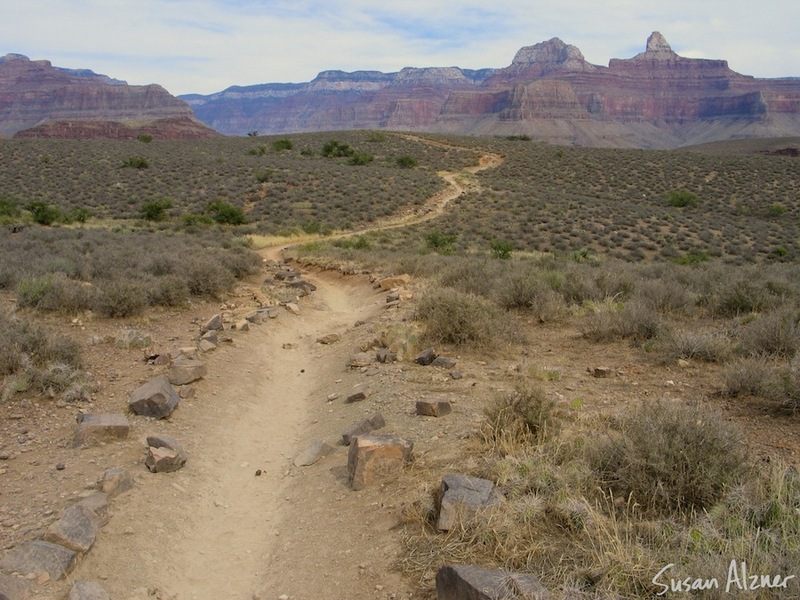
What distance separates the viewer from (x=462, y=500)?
3943 millimetres

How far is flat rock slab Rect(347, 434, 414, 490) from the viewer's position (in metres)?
4.99

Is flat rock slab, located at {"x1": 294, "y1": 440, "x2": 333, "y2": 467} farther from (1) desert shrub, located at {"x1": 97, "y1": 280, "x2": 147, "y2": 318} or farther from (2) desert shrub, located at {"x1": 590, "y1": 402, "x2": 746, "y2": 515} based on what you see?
(1) desert shrub, located at {"x1": 97, "y1": 280, "x2": 147, "y2": 318}

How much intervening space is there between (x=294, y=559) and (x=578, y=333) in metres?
6.49

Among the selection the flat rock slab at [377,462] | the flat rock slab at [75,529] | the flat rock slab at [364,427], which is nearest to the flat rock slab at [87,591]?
the flat rock slab at [75,529]

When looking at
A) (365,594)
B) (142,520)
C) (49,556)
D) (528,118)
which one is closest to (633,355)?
(365,594)

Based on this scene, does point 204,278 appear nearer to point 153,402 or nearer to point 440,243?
point 153,402

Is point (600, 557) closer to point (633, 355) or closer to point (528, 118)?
point (633, 355)

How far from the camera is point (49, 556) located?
12.7 ft

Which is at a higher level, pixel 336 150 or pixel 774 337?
pixel 336 150

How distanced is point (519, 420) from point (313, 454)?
211 centimetres

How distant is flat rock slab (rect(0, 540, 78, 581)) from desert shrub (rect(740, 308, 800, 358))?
23.5 ft

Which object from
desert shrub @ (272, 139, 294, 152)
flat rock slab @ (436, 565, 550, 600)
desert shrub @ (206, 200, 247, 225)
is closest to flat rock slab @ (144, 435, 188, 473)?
flat rock slab @ (436, 565, 550, 600)

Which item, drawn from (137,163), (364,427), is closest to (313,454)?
(364,427)

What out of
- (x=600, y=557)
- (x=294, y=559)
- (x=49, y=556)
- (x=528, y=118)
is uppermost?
(x=528, y=118)
